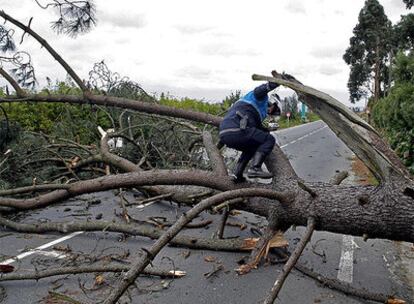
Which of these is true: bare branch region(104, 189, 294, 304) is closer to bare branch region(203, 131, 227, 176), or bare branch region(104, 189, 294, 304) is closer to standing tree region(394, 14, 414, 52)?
bare branch region(203, 131, 227, 176)

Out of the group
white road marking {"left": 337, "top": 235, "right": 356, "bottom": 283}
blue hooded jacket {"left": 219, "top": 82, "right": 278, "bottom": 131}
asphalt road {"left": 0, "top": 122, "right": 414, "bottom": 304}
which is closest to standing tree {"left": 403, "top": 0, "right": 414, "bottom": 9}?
asphalt road {"left": 0, "top": 122, "right": 414, "bottom": 304}

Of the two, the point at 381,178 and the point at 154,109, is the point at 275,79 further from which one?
the point at 154,109

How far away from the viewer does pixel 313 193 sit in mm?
3787

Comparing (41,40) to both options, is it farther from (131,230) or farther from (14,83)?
(131,230)

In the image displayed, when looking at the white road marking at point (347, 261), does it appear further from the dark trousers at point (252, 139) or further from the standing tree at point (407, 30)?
the standing tree at point (407, 30)

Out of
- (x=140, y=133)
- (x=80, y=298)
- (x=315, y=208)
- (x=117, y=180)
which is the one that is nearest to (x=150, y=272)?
(x=80, y=298)

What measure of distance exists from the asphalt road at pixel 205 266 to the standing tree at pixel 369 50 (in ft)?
121

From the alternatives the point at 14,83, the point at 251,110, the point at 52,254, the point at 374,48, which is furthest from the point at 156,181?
the point at 374,48

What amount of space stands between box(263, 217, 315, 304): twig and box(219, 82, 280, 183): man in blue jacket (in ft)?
3.47

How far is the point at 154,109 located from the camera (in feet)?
18.5

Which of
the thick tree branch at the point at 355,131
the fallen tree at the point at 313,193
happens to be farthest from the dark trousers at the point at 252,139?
the thick tree branch at the point at 355,131

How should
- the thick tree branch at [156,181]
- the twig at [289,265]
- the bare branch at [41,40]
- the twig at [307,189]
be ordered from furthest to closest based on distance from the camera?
the bare branch at [41,40] < the thick tree branch at [156,181] < the twig at [307,189] < the twig at [289,265]

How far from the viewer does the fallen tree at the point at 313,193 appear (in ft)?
10.8

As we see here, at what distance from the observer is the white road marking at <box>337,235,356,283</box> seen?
4434 millimetres
